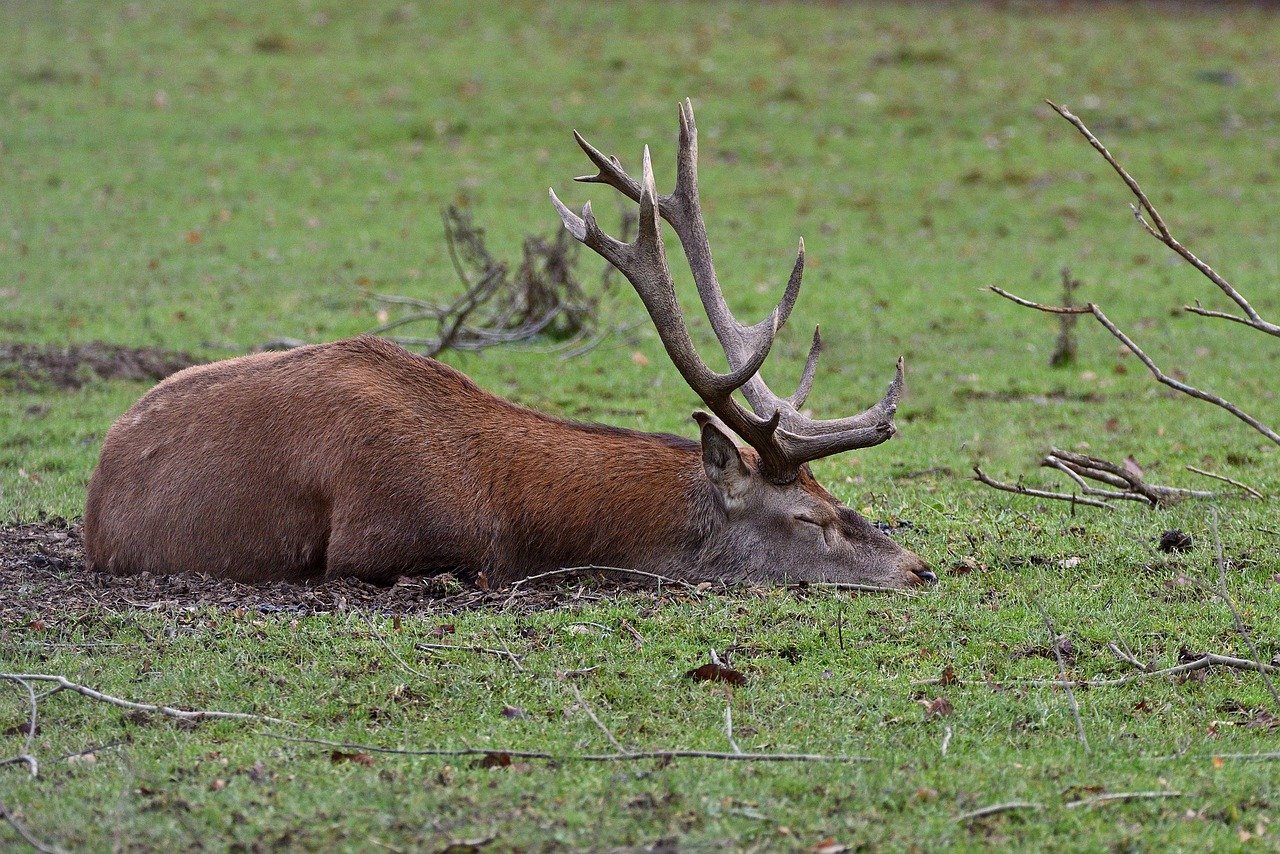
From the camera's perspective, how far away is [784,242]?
1653 cm

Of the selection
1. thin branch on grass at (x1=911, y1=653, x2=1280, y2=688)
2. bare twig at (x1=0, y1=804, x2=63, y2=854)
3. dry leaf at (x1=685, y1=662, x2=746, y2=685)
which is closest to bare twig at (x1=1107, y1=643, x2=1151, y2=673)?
thin branch on grass at (x1=911, y1=653, x2=1280, y2=688)

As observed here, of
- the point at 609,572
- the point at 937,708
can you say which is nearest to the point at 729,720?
the point at 937,708

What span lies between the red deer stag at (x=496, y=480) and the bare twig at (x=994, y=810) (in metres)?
2.11

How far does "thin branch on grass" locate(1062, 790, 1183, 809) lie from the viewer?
170 inches

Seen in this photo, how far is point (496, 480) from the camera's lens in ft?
21.6

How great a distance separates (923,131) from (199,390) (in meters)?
15.4

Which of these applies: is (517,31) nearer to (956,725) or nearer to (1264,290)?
(1264,290)

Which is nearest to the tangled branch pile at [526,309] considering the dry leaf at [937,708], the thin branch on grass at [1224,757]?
the dry leaf at [937,708]

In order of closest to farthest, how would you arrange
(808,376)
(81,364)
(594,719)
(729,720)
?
(594,719)
(729,720)
(808,376)
(81,364)

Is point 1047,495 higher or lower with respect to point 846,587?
higher

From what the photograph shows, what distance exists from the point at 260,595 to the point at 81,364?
575 cm

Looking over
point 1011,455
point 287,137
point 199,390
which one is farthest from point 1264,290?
point 287,137

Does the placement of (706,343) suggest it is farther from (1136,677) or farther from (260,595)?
(1136,677)

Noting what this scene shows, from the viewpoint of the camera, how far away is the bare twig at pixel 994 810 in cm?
425
